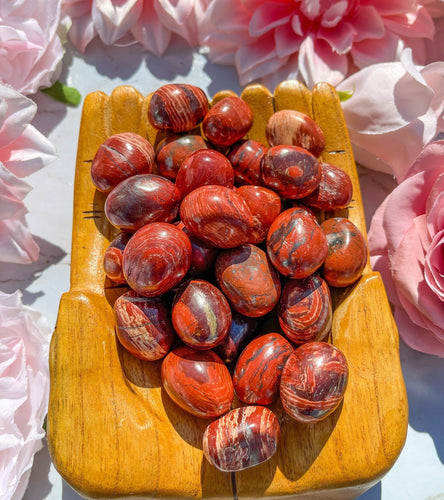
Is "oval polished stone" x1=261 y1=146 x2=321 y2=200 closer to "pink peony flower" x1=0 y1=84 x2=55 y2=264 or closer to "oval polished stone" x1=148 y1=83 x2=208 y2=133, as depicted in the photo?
"oval polished stone" x1=148 y1=83 x2=208 y2=133

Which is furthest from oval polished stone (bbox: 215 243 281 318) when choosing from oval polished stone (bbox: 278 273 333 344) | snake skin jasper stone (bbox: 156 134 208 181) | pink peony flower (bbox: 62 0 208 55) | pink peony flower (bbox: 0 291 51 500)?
pink peony flower (bbox: 62 0 208 55)

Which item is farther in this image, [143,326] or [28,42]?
[28,42]

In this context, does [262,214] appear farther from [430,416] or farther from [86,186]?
[430,416]

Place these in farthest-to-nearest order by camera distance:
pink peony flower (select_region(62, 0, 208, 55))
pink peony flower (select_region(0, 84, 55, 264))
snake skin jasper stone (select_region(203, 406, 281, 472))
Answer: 1. pink peony flower (select_region(62, 0, 208, 55))
2. pink peony flower (select_region(0, 84, 55, 264))
3. snake skin jasper stone (select_region(203, 406, 281, 472))

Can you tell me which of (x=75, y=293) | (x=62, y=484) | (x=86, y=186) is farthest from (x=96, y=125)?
(x=62, y=484)

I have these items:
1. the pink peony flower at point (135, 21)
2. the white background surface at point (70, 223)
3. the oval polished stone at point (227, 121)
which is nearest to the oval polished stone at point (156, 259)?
the oval polished stone at point (227, 121)

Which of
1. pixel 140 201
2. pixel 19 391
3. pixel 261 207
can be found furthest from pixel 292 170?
pixel 19 391

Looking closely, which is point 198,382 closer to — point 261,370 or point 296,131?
point 261,370
